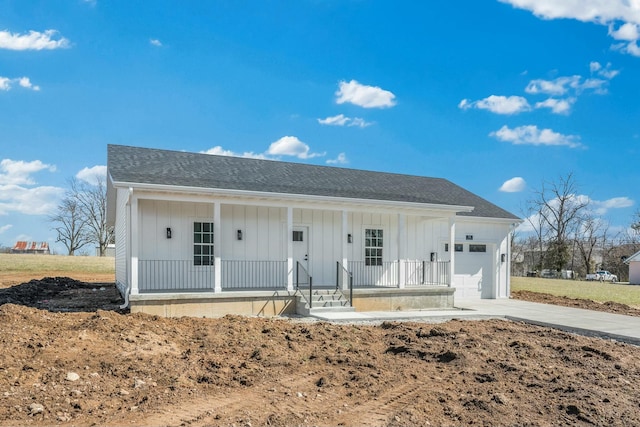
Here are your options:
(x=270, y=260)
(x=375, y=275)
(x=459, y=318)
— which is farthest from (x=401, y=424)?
(x=375, y=275)

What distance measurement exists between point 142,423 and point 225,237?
29.0ft

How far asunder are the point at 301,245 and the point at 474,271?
764 centimetres

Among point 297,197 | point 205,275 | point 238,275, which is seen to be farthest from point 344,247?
point 205,275

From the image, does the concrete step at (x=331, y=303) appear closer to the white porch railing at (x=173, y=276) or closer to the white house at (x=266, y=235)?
the white house at (x=266, y=235)

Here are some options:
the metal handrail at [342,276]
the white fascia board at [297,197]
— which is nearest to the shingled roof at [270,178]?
the white fascia board at [297,197]

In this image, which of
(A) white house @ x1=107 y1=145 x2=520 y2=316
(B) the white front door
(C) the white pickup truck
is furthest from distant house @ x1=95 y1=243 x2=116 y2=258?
(C) the white pickup truck

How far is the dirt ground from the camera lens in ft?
17.3

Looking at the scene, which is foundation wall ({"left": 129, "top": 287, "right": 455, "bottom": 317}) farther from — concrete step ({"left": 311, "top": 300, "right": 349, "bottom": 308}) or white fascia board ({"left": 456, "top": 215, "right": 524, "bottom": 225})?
white fascia board ({"left": 456, "top": 215, "right": 524, "bottom": 225})

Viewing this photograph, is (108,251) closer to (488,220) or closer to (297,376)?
(488,220)

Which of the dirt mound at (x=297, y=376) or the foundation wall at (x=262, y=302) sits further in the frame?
the foundation wall at (x=262, y=302)

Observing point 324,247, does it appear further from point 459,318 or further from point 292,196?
point 459,318

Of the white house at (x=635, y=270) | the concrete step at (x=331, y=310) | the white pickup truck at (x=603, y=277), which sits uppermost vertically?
the concrete step at (x=331, y=310)

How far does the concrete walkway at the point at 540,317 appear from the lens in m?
10.8

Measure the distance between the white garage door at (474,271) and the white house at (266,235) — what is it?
184mm
